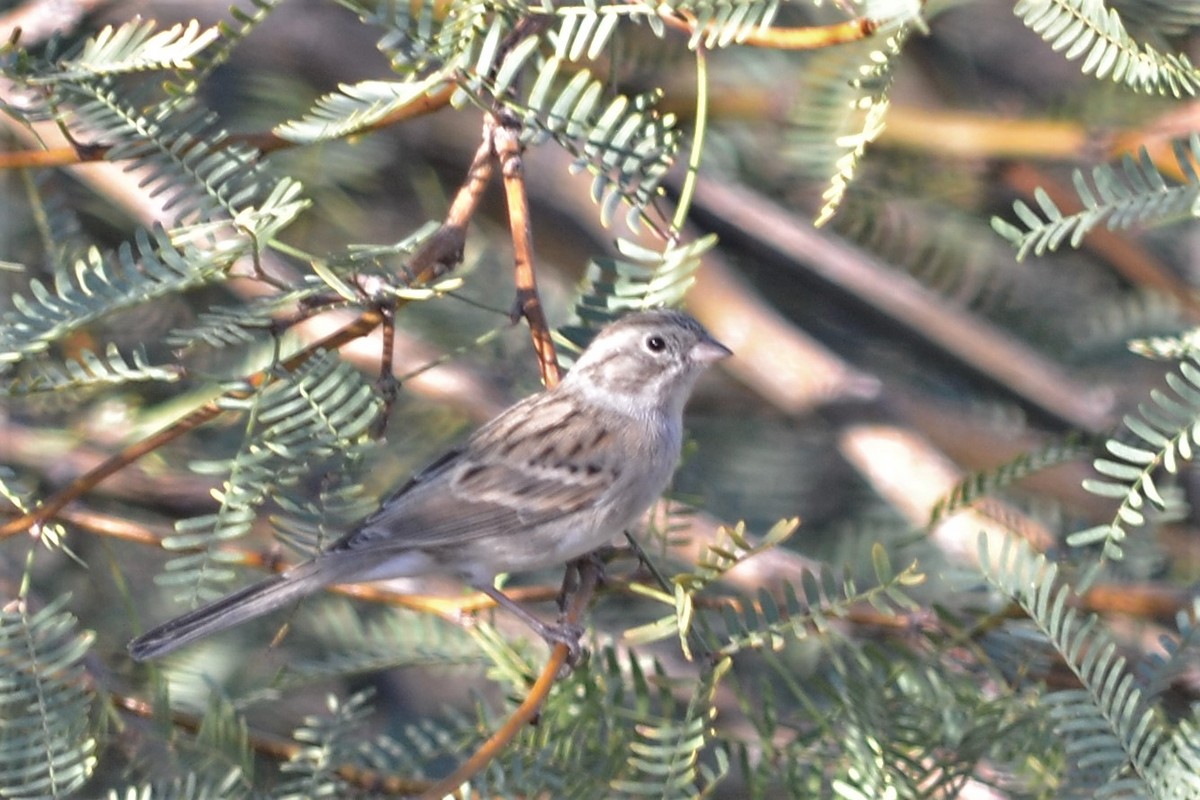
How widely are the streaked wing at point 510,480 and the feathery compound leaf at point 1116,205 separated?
121 centimetres

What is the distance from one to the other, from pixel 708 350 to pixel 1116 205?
1.24 meters

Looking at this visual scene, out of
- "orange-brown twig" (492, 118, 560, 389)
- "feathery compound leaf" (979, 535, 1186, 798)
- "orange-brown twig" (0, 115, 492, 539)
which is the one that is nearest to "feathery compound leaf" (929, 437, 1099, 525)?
"feathery compound leaf" (979, 535, 1186, 798)

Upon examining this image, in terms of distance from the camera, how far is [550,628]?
2.43 metres

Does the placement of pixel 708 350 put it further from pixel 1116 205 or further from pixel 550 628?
pixel 1116 205

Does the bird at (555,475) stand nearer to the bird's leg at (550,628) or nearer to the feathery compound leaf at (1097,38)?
the bird's leg at (550,628)

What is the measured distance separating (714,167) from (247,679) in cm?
160

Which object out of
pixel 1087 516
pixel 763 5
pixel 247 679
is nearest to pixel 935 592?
pixel 1087 516

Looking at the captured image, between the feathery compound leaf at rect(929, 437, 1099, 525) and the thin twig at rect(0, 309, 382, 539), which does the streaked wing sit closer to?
the feathery compound leaf at rect(929, 437, 1099, 525)

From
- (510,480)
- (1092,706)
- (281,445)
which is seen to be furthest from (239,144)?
(1092,706)

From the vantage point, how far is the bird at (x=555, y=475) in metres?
2.77

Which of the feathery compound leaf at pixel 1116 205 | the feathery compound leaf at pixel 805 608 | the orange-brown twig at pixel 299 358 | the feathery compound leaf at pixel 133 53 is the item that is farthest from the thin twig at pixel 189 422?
the feathery compound leaf at pixel 1116 205

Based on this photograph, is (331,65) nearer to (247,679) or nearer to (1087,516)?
(247,679)

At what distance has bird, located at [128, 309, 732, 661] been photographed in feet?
9.08

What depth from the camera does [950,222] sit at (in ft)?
12.5
